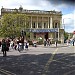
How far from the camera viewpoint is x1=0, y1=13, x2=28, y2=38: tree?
52469mm

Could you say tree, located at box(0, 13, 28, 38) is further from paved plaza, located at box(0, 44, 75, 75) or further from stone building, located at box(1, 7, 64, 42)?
paved plaza, located at box(0, 44, 75, 75)

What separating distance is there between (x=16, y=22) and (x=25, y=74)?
43628 mm

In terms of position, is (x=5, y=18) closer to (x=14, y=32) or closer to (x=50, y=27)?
(x=14, y=32)

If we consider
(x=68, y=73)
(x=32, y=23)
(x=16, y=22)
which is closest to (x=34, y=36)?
(x=32, y=23)

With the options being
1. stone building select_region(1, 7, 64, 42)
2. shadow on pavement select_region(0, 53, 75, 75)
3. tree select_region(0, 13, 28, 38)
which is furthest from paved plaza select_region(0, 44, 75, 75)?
stone building select_region(1, 7, 64, 42)

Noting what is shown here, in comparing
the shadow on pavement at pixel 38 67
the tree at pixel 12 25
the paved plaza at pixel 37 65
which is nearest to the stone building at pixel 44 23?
the tree at pixel 12 25

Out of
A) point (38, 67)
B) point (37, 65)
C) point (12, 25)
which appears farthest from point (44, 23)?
point (38, 67)

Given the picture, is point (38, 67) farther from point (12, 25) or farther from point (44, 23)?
point (44, 23)

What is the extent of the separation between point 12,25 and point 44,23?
77.2ft

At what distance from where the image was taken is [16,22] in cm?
5450

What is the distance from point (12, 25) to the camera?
53812 millimetres

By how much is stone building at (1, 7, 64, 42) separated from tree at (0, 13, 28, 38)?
18564 millimetres

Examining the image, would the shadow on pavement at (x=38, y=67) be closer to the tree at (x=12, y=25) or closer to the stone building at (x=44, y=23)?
the tree at (x=12, y=25)

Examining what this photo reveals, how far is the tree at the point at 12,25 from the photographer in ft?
172
